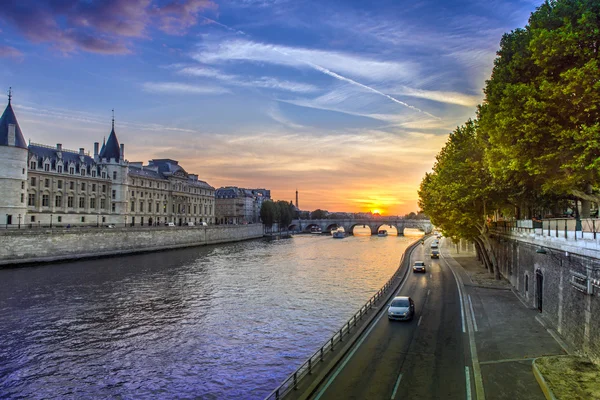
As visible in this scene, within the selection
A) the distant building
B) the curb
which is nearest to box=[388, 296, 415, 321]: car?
the curb

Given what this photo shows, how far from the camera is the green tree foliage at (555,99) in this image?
19594 mm

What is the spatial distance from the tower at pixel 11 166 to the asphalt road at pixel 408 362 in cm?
6463

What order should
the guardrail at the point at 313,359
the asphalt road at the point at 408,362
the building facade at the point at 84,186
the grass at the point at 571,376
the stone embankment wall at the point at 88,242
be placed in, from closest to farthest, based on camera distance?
1. the grass at the point at 571,376
2. the guardrail at the point at 313,359
3. the asphalt road at the point at 408,362
4. the stone embankment wall at the point at 88,242
5. the building facade at the point at 84,186

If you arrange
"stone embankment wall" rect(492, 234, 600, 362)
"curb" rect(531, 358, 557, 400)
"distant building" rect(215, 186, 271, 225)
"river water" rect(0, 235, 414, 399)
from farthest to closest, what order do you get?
"distant building" rect(215, 186, 271, 225) → "river water" rect(0, 235, 414, 399) → "stone embankment wall" rect(492, 234, 600, 362) → "curb" rect(531, 358, 557, 400)

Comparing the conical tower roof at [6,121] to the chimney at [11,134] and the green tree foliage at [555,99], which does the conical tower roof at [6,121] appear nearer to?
the chimney at [11,134]

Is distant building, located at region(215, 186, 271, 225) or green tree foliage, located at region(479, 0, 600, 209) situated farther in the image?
distant building, located at region(215, 186, 271, 225)

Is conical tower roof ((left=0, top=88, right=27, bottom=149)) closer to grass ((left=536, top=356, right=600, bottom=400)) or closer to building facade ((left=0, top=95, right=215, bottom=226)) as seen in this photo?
building facade ((left=0, top=95, right=215, bottom=226))

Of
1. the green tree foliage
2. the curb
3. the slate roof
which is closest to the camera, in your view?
the curb

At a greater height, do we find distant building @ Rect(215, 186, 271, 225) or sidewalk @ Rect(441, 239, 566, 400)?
distant building @ Rect(215, 186, 271, 225)

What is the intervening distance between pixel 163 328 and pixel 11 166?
5360cm

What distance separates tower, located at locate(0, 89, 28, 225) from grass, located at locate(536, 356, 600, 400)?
74634 millimetres

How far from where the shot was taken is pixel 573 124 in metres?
21.5

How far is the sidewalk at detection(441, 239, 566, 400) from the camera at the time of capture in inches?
631

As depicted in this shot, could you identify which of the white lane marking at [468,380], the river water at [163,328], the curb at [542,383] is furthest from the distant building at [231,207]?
the curb at [542,383]
